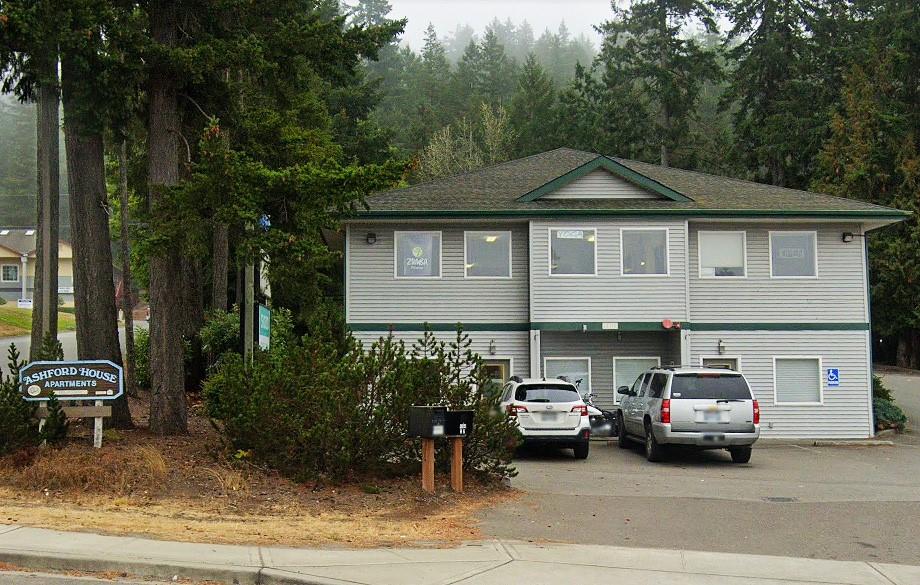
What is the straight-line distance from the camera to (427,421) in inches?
478

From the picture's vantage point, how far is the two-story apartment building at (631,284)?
76.8 ft

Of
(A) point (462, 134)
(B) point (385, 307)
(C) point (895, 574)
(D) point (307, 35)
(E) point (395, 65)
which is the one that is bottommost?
(C) point (895, 574)

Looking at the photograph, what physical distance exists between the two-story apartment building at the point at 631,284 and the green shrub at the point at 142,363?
22.3 feet

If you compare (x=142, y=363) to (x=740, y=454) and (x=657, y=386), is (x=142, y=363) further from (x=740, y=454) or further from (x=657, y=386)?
(x=740, y=454)

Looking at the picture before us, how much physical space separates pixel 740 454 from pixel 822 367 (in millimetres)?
7235

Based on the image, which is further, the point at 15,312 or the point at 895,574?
the point at 15,312

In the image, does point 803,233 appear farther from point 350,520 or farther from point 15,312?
point 15,312

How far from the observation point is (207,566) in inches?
317

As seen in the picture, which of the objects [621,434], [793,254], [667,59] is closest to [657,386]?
[621,434]

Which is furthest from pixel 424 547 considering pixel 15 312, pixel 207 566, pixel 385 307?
pixel 15 312

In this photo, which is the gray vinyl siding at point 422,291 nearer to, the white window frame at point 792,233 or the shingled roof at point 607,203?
the shingled roof at point 607,203

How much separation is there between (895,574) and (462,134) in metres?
49.6

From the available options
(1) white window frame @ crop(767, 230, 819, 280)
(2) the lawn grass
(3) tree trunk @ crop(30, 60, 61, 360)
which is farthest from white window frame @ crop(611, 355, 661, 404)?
(2) the lawn grass

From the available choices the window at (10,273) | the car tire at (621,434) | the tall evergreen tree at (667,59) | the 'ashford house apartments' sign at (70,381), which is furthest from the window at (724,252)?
the window at (10,273)
